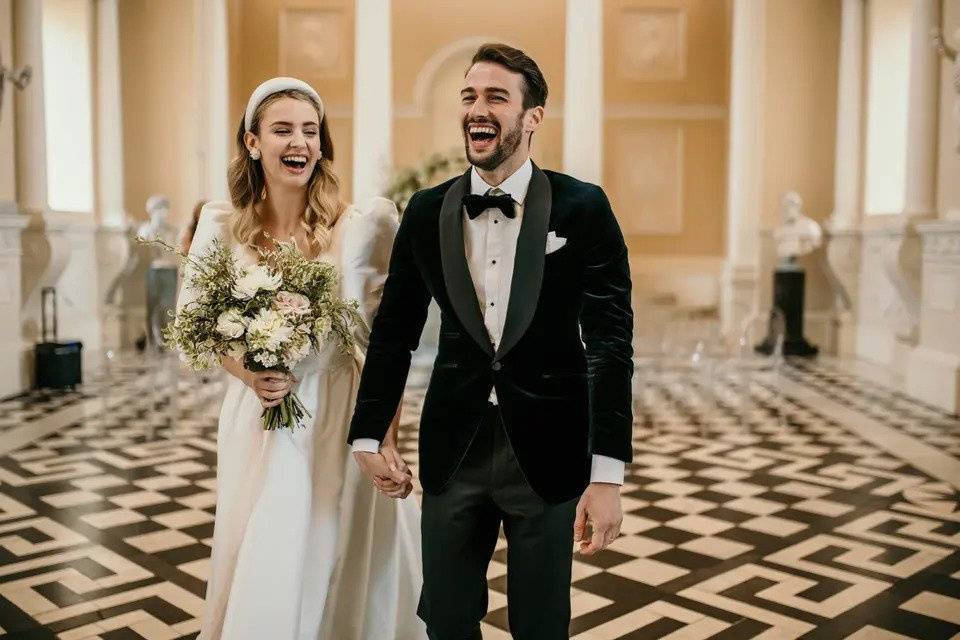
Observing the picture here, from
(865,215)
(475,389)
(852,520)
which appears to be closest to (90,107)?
(865,215)

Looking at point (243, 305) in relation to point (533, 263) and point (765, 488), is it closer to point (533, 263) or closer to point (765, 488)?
point (533, 263)

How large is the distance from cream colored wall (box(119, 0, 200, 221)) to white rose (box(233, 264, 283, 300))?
37.0 ft

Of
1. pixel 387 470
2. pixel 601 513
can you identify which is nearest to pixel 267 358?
pixel 387 470

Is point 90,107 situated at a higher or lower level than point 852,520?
higher

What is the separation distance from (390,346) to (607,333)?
0.50 m

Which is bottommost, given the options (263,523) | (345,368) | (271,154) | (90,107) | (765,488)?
(765,488)

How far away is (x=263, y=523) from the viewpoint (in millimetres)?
2596

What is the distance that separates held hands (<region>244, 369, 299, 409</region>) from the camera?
2543 millimetres

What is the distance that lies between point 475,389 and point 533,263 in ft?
0.98

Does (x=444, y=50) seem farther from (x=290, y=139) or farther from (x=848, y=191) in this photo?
(x=290, y=139)

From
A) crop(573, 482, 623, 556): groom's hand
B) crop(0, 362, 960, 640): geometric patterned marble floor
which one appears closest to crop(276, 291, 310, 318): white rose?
crop(573, 482, 623, 556): groom's hand

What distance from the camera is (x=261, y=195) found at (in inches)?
113

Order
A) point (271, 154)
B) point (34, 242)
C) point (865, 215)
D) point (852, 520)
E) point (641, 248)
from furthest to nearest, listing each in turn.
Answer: point (641, 248) < point (865, 215) < point (34, 242) < point (852, 520) < point (271, 154)

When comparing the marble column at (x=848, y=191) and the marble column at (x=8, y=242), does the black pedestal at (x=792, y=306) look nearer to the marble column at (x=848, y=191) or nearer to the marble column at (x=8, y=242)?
the marble column at (x=848, y=191)
